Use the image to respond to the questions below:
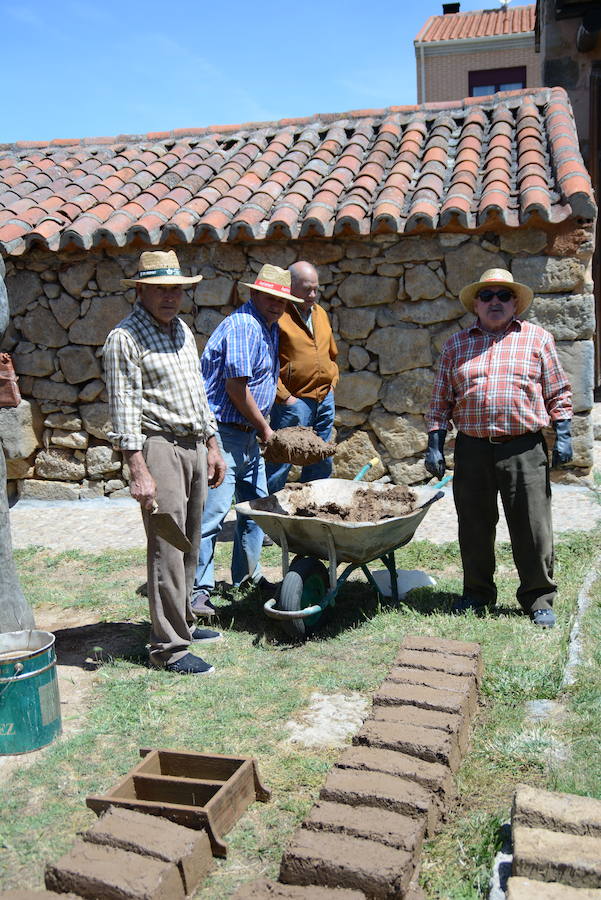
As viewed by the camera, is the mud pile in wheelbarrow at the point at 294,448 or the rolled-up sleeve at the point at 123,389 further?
the mud pile in wheelbarrow at the point at 294,448

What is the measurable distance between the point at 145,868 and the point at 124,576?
3.91 meters

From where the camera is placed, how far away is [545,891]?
241 centimetres

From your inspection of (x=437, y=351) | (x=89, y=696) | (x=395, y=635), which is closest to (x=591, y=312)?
(x=437, y=351)

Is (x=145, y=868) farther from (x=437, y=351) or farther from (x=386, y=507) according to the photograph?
(x=437, y=351)

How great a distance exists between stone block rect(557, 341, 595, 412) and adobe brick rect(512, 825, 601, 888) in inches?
220

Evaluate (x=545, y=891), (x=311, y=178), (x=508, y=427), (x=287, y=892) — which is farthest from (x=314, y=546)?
(x=311, y=178)

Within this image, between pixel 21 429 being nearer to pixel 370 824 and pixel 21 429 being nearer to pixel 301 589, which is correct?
pixel 301 589

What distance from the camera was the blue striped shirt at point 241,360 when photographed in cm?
509

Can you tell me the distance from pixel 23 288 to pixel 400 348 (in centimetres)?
394

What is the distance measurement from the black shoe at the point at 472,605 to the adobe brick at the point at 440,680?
1170 mm

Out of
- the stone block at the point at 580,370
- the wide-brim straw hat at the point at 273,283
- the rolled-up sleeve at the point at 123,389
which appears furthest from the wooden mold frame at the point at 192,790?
the stone block at the point at 580,370

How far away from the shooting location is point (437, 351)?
8.16 metres

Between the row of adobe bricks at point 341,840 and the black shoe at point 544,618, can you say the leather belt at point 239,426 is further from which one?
the row of adobe bricks at point 341,840

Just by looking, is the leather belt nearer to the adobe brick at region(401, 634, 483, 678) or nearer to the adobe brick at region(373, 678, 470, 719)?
the adobe brick at region(401, 634, 483, 678)
